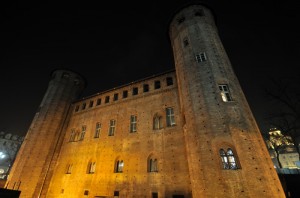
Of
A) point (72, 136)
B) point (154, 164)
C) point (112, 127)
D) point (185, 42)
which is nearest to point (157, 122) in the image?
point (154, 164)

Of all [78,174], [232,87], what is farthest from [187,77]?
[78,174]

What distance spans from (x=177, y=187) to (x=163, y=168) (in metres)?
1.78

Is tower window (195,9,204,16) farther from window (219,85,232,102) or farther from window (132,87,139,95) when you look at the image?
window (132,87,139,95)

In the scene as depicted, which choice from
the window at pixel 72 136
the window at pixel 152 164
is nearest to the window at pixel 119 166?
the window at pixel 152 164

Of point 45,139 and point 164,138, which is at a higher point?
Result: point 45,139

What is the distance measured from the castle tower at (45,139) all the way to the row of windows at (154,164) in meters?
3.74

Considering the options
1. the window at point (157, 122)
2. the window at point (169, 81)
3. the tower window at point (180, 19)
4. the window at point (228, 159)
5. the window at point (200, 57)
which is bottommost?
the window at point (228, 159)

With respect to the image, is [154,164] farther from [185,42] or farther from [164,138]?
[185,42]

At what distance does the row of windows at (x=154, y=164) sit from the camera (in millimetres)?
9055

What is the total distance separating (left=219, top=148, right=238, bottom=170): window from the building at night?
5 centimetres

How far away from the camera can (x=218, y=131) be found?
991 centimetres

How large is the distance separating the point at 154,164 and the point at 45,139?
16.5 metres

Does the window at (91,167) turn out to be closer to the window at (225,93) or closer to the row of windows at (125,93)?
the row of windows at (125,93)

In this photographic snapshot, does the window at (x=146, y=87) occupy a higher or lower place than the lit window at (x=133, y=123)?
higher
